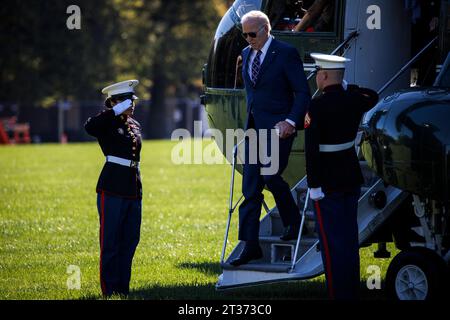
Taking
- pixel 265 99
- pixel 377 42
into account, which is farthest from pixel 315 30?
pixel 265 99

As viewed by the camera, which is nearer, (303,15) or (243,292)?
(243,292)

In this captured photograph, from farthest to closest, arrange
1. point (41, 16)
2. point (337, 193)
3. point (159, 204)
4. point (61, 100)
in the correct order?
point (61, 100)
point (41, 16)
point (159, 204)
point (337, 193)

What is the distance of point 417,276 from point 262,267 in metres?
1.26

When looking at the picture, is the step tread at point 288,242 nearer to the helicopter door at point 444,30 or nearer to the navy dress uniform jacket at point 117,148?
the navy dress uniform jacket at point 117,148

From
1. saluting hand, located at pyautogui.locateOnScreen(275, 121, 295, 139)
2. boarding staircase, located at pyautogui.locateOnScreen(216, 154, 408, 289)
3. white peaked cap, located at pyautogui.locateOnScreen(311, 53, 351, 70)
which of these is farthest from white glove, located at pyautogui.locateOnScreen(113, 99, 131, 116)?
white peaked cap, located at pyautogui.locateOnScreen(311, 53, 351, 70)

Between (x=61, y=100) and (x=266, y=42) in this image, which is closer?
(x=266, y=42)

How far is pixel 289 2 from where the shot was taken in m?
10.9

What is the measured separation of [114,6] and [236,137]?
39.0m

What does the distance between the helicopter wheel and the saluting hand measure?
4.36 ft

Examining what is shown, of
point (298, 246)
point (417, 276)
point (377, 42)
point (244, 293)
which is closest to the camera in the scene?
point (417, 276)

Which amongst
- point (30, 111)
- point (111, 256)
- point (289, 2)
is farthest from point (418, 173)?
point (30, 111)

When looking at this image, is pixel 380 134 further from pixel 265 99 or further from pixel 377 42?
pixel 377 42

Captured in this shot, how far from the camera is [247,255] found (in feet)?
29.0

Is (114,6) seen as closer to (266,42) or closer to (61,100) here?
(61,100)
